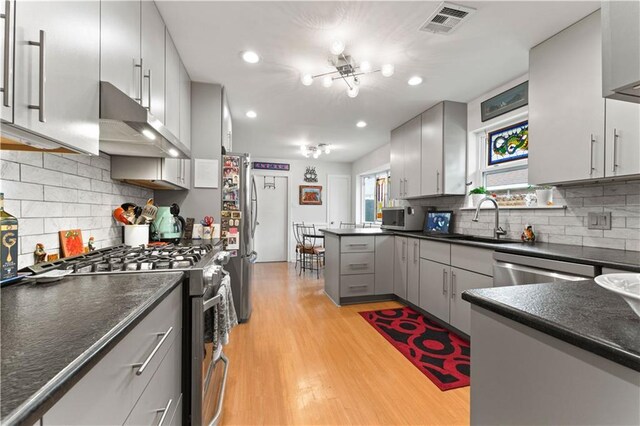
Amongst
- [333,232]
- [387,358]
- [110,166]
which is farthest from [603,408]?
[333,232]

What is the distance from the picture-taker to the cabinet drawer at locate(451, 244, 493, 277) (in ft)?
7.04

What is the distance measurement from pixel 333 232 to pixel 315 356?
162 centimetres

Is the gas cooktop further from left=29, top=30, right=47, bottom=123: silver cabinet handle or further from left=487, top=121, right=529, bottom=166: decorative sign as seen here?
left=487, top=121, right=529, bottom=166: decorative sign

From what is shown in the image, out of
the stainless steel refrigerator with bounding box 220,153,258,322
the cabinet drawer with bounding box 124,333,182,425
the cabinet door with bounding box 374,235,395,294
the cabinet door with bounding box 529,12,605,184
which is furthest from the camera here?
the cabinet door with bounding box 374,235,395,294

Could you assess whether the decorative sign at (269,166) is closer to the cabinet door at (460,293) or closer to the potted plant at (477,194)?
the potted plant at (477,194)

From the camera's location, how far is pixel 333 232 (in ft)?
11.4

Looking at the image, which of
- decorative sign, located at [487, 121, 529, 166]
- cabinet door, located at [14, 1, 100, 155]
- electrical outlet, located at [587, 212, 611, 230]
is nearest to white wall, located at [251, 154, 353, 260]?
decorative sign, located at [487, 121, 529, 166]

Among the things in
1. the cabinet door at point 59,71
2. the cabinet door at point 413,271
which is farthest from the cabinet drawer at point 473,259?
the cabinet door at point 59,71

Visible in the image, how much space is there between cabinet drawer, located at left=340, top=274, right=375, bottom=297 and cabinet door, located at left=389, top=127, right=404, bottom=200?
4.34 feet

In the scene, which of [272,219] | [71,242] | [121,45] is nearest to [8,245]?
[71,242]

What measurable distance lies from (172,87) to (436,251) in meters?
2.75

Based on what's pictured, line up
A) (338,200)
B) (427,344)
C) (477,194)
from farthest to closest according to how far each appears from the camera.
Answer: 1. (338,200)
2. (477,194)
3. (427,344)

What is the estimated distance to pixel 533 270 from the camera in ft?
5.79

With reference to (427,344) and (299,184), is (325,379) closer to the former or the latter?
(427,344)
